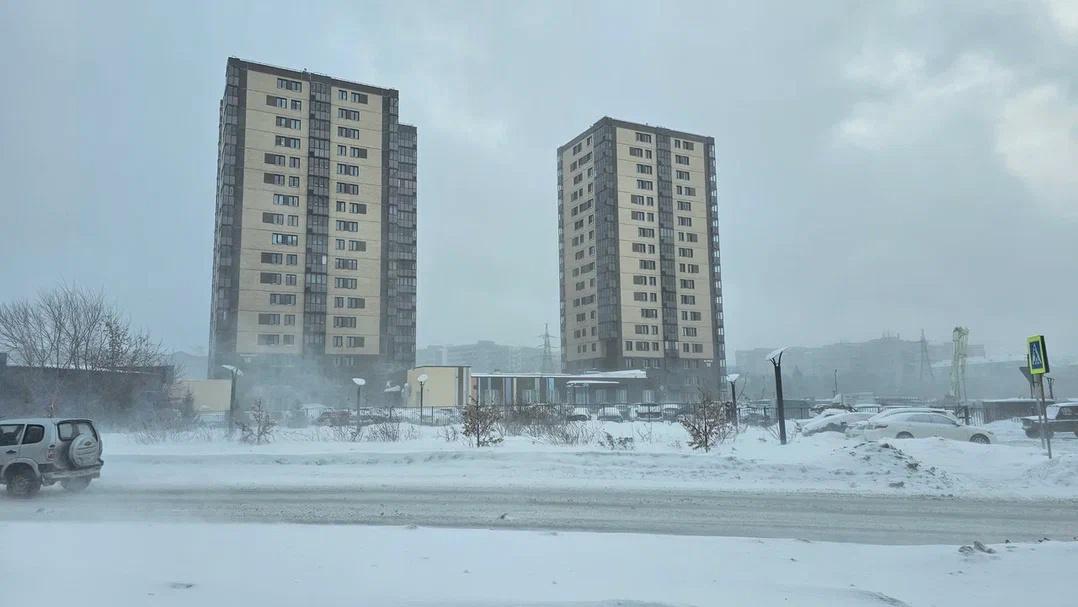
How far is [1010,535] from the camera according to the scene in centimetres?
909

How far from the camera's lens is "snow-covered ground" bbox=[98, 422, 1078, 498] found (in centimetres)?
1436

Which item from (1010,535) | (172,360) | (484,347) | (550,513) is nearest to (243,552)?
(550,513)

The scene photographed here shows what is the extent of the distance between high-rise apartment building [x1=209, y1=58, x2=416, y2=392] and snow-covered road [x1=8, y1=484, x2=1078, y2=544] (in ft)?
194

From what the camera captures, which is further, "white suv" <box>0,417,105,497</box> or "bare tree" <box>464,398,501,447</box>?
"bare tree" <box>464,398,501,447</box>

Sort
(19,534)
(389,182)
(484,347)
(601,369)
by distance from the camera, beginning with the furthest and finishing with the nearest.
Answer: (484,347) < (601,369) < (389,182) < (19,534)

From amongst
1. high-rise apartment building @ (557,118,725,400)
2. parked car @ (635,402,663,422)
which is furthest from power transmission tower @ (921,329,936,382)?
parked car @ (635,402,663,422)

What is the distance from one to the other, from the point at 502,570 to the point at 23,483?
1231 cm

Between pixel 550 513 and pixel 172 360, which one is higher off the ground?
pixel 172 360

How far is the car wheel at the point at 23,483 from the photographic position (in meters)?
13.4

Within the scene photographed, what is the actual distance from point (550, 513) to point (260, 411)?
17.3 meters

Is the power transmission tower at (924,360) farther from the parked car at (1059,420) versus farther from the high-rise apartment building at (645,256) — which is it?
the parked car at (1059,420)

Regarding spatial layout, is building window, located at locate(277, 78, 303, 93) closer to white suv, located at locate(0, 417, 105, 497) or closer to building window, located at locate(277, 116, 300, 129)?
building window, located at locate(277, 116, 300, 129)

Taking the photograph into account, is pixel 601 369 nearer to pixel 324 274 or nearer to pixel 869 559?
pixel 324 274

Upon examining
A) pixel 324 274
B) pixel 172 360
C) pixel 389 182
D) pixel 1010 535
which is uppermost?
pixel 389 182
